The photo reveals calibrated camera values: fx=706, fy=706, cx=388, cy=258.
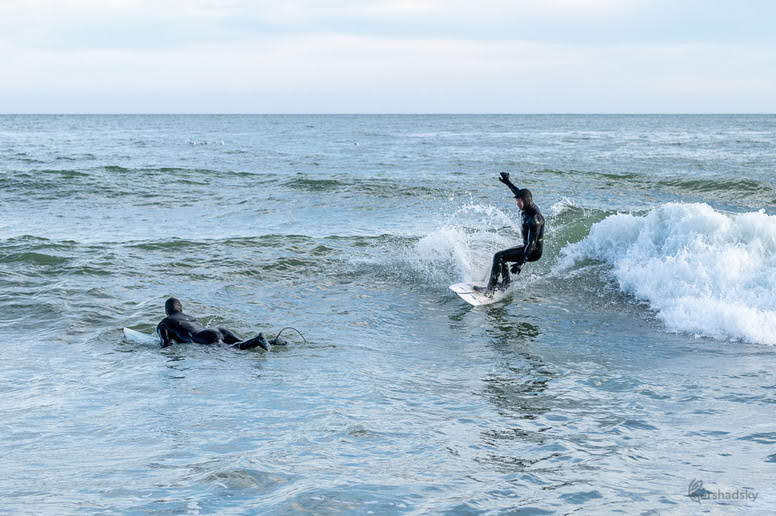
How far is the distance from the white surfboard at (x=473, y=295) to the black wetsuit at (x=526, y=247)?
0.59ft

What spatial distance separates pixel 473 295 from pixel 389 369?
419 centimetres

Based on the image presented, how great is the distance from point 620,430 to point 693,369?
2.51m

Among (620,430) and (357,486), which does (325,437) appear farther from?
(620,430)

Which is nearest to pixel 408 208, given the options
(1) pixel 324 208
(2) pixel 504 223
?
(1) pixel 324 208

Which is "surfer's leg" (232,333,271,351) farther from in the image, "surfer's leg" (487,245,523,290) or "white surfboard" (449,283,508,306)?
"surfer's leg" (487,245,523,290)

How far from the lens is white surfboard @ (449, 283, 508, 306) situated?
12.6 metres

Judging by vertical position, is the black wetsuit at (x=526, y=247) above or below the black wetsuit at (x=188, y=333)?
above

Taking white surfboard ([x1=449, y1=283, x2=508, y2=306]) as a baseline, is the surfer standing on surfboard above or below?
above

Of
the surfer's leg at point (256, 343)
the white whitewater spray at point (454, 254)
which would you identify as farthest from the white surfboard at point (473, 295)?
the surfer's leg at point (256, 343)

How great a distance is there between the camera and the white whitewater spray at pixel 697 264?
34.3ft

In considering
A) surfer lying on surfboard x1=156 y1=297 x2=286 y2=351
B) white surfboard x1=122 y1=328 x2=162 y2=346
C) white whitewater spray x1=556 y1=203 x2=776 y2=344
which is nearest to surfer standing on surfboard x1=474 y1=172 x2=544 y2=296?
white whitewater spray x1=556 y1=203 x2=776 y2=344

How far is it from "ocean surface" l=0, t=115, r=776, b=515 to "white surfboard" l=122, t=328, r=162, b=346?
0.15 meters

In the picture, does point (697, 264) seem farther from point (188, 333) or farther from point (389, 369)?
point (188, 333)

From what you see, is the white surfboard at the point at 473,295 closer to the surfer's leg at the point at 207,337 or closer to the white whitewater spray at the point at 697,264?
the white whitewater spray at the point at 697,264
